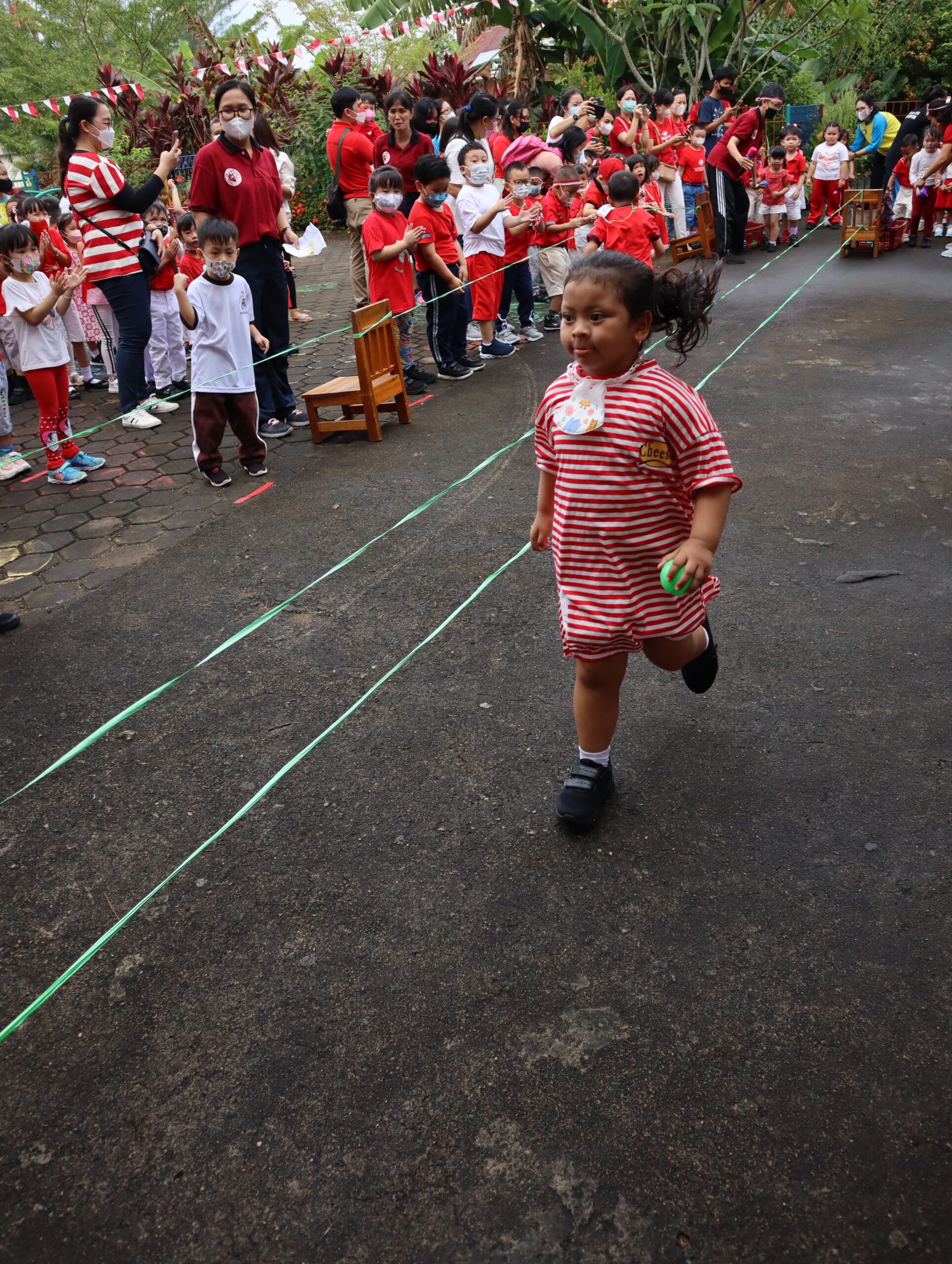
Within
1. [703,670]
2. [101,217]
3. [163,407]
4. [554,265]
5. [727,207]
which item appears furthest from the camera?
[727,207]

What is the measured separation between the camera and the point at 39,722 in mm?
3674

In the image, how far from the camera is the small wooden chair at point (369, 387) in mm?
6434

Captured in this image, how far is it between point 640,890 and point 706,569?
937 mm

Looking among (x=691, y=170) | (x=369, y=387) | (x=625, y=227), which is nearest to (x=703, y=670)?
(x=369, y=387)

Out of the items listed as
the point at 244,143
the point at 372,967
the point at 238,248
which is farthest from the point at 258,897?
the point at 244,143

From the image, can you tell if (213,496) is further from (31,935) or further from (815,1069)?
(815,1069)

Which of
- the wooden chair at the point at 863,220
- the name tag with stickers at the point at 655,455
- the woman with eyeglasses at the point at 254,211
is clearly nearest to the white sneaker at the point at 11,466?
the woman with eyeglasses at the point at 254,211

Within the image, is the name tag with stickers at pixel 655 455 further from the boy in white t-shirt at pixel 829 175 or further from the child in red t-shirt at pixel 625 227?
the boy in white t-shirt at pixel 829 175

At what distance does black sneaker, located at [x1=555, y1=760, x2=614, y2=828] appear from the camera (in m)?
2.86

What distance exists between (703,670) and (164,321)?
6.17m

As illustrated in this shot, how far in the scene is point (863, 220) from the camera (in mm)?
11469

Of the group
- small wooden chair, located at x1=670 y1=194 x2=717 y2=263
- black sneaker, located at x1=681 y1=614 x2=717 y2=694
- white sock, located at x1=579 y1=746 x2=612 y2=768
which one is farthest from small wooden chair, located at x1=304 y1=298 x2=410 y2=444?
small wooden chair, located at x1=670 y1=194 x2=717 y2=263

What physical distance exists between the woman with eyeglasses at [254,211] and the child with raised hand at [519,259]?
2.25m

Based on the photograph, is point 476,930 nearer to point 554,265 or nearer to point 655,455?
point 655,455
